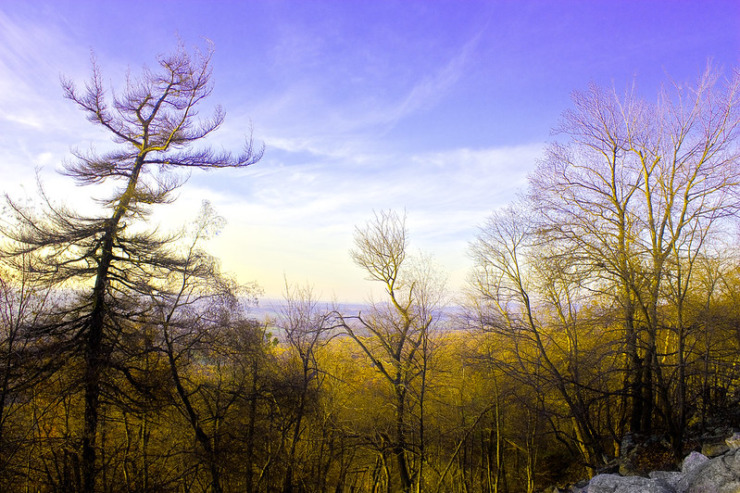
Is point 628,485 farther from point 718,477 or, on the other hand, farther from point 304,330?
point 304,330

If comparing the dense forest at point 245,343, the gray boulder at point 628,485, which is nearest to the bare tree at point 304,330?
the dense forest at point 245,343

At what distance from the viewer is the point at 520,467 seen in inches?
786

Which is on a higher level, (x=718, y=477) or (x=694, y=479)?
(x=718, y=477)

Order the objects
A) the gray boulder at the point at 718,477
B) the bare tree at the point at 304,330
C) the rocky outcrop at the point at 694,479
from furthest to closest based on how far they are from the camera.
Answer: the bare tree at the point at 304,330 < the rocky outcrop at the point at 694,479 < the gray boulder at the point at 718,477

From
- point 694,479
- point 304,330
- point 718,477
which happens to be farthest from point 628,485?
point 304,330

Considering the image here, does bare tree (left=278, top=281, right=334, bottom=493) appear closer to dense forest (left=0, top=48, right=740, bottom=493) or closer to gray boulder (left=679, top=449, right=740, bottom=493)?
dense forest (left=0, top=48, right=740, bottom=493)

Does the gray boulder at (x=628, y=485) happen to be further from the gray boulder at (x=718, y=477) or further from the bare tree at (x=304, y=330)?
the bare tree at (x=304, y=330)

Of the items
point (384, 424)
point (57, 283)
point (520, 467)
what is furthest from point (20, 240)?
point (520, 467)

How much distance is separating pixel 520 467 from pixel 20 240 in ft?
71.9

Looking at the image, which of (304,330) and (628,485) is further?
(304,330)

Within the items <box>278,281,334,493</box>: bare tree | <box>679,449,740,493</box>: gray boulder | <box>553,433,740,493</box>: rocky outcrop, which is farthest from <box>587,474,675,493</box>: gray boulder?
<box>278,281,334,493</box>: bare tree

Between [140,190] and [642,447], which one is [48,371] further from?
[642,447]

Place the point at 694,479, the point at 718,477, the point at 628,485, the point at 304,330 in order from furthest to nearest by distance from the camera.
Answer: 1. the point at 304,330
2. the point at 628,485
3. the point at 694,479
4. the point at 718,477

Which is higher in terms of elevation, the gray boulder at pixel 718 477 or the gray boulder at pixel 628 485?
the gray boulder at pixel 718 477
